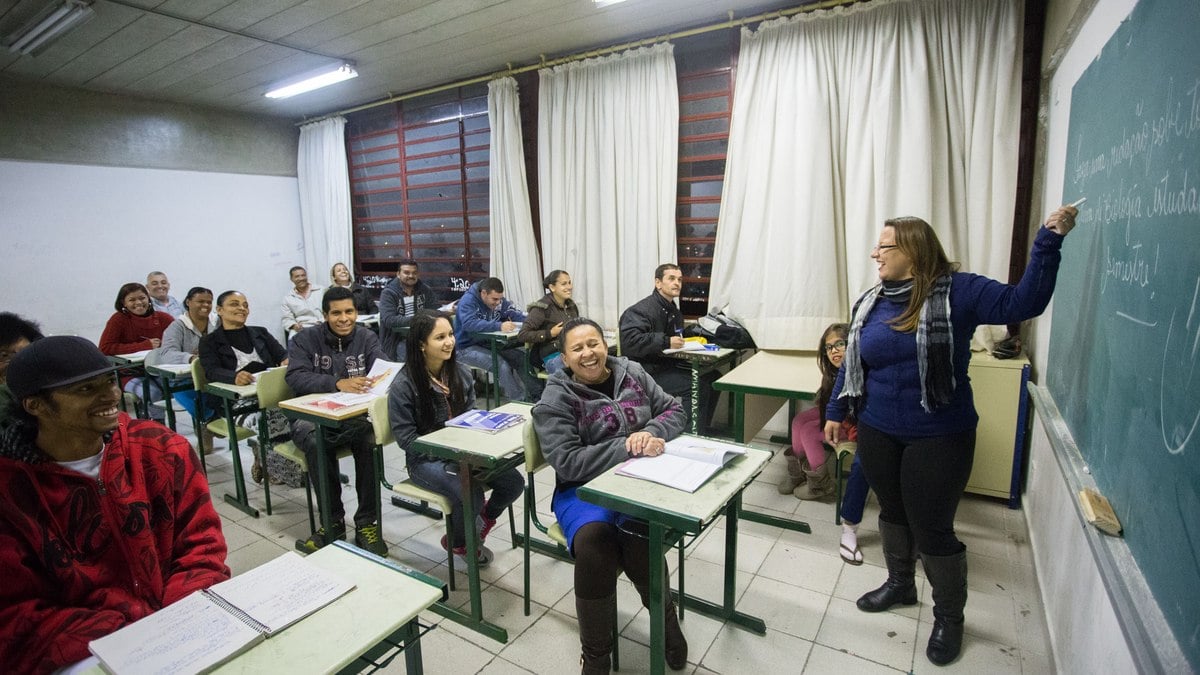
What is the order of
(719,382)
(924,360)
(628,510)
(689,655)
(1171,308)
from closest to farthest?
(1171,308)
(628,510)
(924,360)
(689,655)
(719,382)

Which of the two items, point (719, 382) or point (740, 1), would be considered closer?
point (719, 382)

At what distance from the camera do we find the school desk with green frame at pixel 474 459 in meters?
2.06

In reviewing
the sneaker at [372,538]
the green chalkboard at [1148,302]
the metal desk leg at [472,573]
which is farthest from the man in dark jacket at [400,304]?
the green chalkboard at [1148,302]

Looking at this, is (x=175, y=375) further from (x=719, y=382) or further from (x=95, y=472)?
(x=719, y=382)

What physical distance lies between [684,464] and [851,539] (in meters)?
1.31

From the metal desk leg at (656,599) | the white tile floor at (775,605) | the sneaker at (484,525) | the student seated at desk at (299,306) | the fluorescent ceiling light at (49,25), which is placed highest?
the fluorescent ceiling light at (49,25)

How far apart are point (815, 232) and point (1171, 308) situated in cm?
283

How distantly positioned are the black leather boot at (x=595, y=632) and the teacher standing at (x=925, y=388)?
40.1 inches

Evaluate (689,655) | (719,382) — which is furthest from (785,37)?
(689,655)

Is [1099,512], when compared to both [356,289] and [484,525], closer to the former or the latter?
[484,525]

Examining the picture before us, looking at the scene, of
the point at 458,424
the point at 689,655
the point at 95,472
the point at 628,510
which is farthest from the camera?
the point at 458,424

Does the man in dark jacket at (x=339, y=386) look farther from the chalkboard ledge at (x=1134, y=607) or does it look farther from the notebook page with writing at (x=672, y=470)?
the chalkboard ledge at (x=1134, y=607)

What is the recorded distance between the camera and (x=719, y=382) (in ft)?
10.4

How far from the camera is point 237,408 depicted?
321cm
